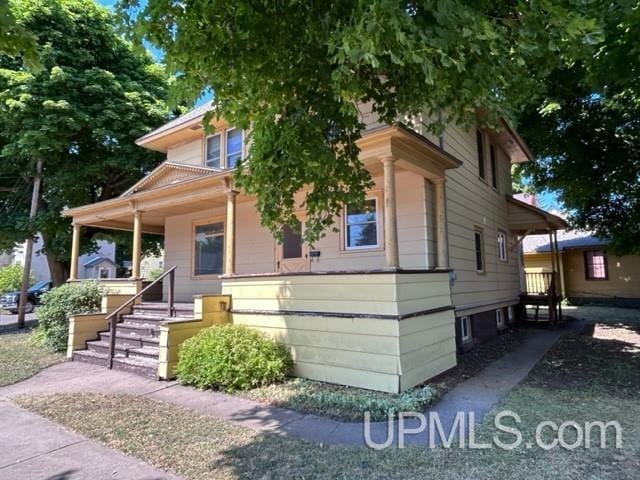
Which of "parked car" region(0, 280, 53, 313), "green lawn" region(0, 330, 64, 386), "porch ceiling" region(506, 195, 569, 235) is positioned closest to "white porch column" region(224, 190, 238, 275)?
"green lawn" region(0, 330, 64, 386)

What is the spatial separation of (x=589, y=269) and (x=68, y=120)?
23463 mm

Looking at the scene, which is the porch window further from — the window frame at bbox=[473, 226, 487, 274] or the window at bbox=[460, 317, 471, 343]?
the window at bbox=[460, 317, 471, 343]

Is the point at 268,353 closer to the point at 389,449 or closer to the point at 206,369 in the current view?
the point at 206,369

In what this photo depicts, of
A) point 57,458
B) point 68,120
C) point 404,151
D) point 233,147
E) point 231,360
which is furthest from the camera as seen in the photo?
point 68,120

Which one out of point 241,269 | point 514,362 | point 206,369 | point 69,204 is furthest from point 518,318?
point 69,204

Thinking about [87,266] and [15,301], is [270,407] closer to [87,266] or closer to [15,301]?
[15,301]

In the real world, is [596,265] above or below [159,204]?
below

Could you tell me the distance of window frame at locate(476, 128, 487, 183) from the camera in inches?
444

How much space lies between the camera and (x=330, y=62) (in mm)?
3400

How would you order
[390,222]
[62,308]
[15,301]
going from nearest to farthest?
[390,222] < [62,308] < [15,301]

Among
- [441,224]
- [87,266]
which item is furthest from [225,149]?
[87,266]

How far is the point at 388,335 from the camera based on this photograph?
573 centimetres

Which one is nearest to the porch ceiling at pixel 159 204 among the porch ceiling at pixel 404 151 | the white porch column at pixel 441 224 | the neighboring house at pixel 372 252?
the neighboring house at pixel 372 252

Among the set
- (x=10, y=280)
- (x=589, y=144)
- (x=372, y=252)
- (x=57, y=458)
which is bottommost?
(x=57, y=458)
